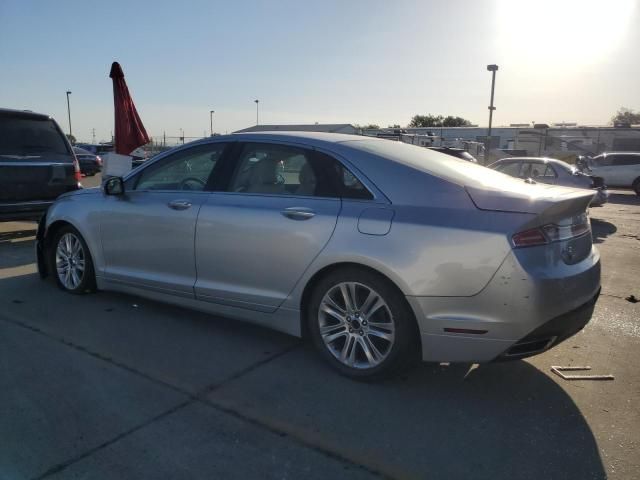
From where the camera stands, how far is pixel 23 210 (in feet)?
25.8

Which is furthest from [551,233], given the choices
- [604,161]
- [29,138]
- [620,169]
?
[604,161]

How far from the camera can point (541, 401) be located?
3371mm

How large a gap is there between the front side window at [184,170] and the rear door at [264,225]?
0.24m

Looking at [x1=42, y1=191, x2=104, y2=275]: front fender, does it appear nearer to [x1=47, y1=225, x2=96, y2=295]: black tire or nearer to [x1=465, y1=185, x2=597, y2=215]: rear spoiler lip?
[x1=47, y1=225, x2=96, y2=295]: black tire

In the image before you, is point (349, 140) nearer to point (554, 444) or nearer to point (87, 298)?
point (554, 444)

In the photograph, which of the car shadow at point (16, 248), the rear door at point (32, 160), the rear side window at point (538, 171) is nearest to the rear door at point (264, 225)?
the car shadow at point (16, 248)

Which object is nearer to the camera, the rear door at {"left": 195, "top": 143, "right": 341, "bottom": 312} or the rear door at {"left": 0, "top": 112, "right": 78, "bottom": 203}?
the rear door at {"left": 195, "top": 143, "right": 341, "bottom": 312}

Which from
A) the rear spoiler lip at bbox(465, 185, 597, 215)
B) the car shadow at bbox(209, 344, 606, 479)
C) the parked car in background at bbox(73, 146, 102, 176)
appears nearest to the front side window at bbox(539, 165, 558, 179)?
the car shadow at bbox(209, 344, 606, 479)

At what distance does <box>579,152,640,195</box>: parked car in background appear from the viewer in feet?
64.7

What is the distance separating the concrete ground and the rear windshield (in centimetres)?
425

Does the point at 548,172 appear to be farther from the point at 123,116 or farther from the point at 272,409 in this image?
the point at 272,409

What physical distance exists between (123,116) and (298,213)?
7321mm

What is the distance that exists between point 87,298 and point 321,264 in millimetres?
2856

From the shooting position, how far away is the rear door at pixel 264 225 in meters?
3.71
